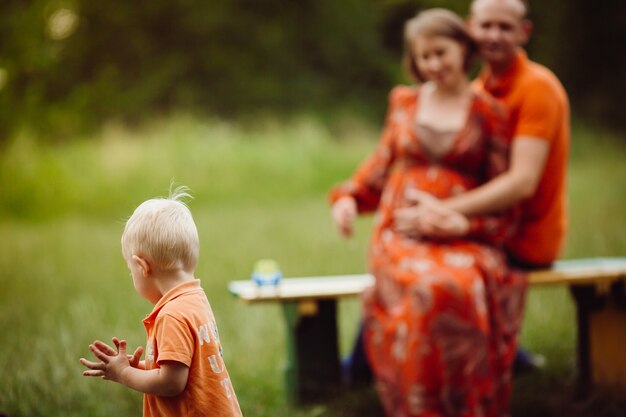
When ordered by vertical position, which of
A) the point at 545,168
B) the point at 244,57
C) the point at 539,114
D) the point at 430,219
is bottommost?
the point at 430,219

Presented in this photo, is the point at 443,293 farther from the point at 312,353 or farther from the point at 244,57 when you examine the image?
the point at 244,57

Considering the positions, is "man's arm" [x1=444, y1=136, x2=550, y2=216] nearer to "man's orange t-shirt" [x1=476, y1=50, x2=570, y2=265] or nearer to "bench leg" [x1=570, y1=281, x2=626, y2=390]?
"man's orange t-shirt" [x1=476, y1=50, x2=570, y2=265]

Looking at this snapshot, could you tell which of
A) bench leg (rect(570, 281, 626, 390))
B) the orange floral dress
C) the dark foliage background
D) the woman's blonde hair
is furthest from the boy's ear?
the dark foliage background

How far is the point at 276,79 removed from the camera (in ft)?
53.8

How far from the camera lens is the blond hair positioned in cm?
190

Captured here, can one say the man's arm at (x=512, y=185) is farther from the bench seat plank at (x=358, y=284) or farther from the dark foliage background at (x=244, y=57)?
the dark foliage background at (x=244, y=57)

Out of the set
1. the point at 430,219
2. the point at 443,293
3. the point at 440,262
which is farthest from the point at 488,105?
the point at 443,293

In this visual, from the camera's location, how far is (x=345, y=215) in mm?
3609

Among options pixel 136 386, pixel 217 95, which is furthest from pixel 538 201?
pixel 217 95

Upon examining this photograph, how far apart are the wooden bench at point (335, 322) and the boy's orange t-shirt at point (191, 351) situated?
5.11 ft

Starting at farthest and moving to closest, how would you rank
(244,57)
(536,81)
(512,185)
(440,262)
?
(244,57), (536,81), (512,185), (440,262)

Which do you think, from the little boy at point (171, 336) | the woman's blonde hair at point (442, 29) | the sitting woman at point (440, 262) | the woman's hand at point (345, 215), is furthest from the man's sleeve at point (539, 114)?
the little boy at point (171, 336)

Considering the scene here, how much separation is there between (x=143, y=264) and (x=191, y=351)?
228 mm

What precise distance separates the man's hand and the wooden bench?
0.41 meters
